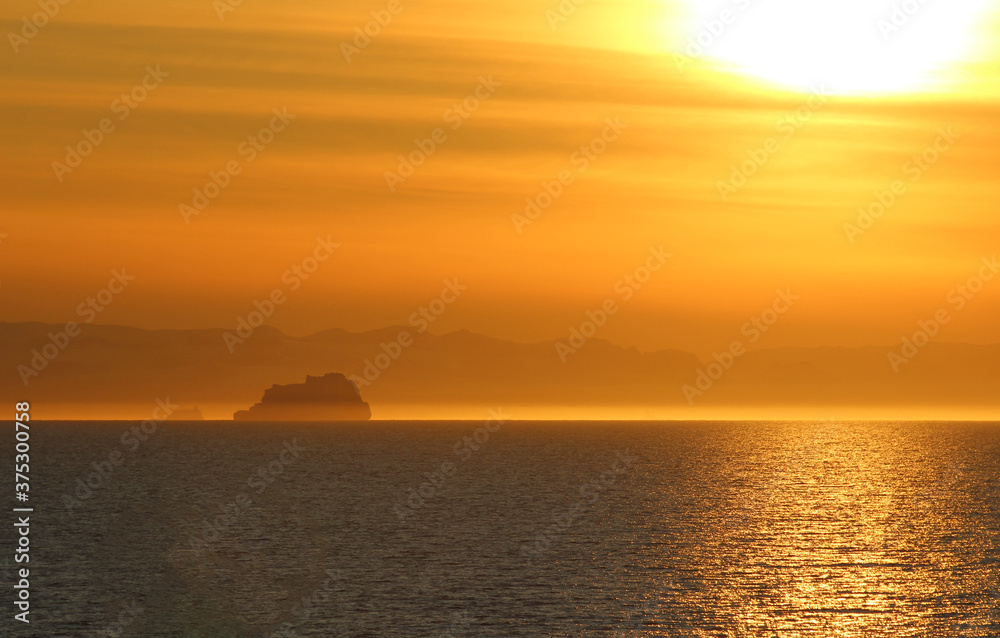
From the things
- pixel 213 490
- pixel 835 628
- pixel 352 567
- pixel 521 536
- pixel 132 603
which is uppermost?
pixel 213 490

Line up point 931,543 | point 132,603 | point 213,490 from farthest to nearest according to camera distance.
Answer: point 213,490 → point 931,543 → point 132,603

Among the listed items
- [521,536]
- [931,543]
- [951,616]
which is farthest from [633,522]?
[951,616]

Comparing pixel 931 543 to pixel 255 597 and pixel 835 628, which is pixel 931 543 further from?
pixel 255 597

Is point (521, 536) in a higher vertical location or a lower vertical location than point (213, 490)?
lower

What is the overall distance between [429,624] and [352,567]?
22187 mm

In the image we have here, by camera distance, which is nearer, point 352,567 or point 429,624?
point 429,624

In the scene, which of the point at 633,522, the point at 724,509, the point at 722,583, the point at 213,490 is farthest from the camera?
the point at 213,490

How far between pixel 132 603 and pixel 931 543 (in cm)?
7252

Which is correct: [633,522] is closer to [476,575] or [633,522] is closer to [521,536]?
[521,536]

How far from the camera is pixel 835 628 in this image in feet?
225

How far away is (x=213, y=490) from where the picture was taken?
168 m

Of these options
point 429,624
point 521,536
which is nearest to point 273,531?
point 521,536

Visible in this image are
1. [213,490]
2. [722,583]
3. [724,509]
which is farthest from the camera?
[213,490]

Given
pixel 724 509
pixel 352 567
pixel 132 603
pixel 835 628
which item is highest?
pixel 724 509
